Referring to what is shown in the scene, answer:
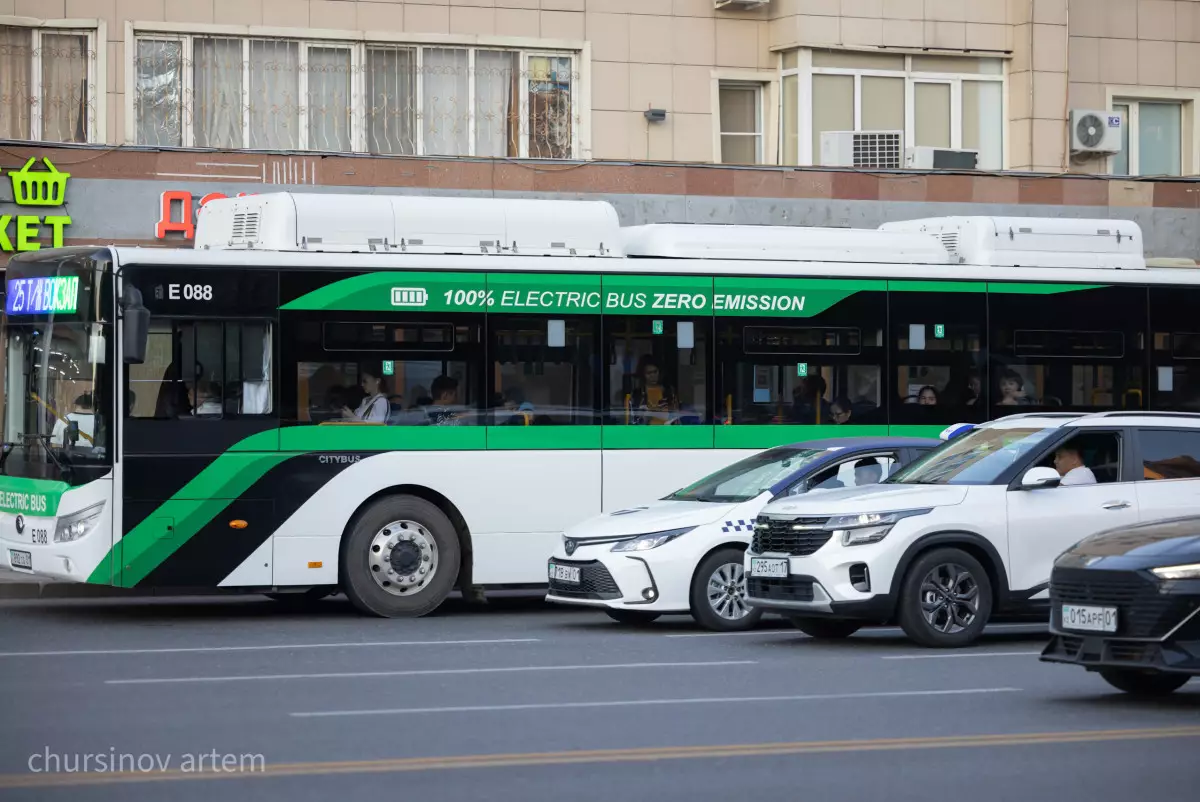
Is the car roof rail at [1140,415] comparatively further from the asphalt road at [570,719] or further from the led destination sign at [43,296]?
the led destination sign at [43,296]

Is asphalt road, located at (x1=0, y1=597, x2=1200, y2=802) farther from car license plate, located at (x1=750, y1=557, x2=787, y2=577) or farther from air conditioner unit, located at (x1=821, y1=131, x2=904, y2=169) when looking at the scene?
air conditioner unit, located at (x1=821, y1=131, x2=904, y2=169)

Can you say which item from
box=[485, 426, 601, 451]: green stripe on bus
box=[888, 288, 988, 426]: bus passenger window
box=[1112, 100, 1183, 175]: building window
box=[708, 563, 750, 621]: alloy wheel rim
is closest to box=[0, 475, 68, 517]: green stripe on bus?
box=[485, 426, 601, 451]: green stripe on bus

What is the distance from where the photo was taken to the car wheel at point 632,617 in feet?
51.0

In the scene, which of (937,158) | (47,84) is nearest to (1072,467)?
(937,158)

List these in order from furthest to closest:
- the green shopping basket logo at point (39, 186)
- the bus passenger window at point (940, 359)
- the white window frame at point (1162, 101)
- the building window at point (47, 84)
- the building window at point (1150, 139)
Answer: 1. the building window at point (1150, 139)
2. the white window frame at point (1162, 101)
3. the building window at point (47, 84)
4. the green shopping basket logo at point (39, 186)
5. the bus passenger window at point (940, 359)

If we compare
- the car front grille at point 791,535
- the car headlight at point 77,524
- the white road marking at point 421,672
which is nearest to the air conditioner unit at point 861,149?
the car front grille at point 791,535

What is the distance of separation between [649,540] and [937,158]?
13.4m

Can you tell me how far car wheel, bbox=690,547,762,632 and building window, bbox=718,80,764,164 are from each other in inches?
508

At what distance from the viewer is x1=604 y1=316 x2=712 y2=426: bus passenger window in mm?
17031

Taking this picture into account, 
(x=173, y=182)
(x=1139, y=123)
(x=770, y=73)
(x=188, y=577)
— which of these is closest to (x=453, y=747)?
(x=188, y=577)

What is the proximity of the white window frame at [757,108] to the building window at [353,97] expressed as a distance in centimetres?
210

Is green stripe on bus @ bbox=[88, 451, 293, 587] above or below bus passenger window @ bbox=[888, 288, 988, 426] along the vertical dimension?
below

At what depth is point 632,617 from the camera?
16062mm

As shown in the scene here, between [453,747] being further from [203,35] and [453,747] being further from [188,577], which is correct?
[203,35]
